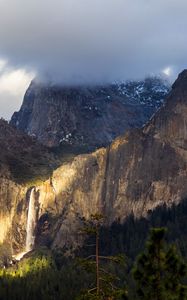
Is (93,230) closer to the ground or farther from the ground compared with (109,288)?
farther from the ground

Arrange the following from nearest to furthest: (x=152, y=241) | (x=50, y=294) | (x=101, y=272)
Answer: (x=152, y=241), (x=101, y=272), (x=50, y=294)

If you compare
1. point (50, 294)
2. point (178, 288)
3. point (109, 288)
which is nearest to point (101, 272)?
point (109, 288)

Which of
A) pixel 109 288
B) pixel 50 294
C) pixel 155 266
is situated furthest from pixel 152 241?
pixel 50 294

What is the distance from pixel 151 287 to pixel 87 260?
4381 mm

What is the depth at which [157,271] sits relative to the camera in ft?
123

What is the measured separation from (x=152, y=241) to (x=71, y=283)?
166m

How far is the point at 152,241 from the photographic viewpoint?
121 ft

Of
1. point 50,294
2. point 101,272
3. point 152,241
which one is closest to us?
point 152,241

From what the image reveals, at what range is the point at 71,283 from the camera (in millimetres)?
198125

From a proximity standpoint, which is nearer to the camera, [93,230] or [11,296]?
[93,230]

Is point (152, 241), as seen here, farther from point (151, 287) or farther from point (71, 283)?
point (71, 283)

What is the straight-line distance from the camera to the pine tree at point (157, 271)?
37.3 m

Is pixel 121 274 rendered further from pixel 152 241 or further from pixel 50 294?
pixel 152 241

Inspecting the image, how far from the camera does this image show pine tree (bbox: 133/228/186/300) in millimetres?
37344
